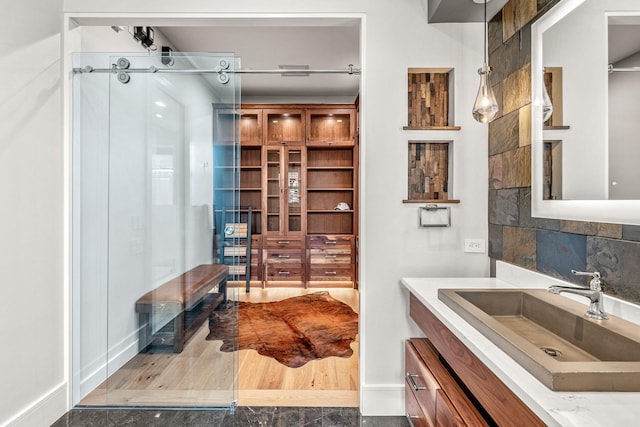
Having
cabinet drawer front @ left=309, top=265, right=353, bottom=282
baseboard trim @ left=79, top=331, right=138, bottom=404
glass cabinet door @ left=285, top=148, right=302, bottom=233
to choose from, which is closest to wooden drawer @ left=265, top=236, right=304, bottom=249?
glass cabinet door @ left=285, top=148, right=302, bottom=233

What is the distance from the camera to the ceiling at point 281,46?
321 centimetres

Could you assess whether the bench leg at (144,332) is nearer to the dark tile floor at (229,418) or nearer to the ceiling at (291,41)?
the dark tile floor at (229,418)

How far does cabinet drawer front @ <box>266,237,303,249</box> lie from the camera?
16.5ft

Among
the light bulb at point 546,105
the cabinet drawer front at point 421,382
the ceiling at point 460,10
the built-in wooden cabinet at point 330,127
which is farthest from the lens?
the built-in wooden cabinet at point 330,127

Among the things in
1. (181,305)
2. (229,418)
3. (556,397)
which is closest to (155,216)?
(181,305)

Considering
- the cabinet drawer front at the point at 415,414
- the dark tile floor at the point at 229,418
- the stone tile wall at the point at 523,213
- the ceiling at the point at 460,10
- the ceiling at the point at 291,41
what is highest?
the ceiling at the point at 291,41

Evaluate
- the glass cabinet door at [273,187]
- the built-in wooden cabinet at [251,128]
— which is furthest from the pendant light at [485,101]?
the built-in wooden cabinet at [251,128]

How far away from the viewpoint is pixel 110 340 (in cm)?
218

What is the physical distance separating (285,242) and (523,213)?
3.62 meters

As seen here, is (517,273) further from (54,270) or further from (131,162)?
(54,270)

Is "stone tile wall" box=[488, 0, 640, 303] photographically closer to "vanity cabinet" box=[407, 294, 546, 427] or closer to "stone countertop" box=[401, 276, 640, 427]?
"stone countertop" box=[401, 276, 640, 427]

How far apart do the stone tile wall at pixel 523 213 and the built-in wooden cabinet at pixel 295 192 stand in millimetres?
2975

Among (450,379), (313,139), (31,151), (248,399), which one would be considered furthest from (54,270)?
(313,139)

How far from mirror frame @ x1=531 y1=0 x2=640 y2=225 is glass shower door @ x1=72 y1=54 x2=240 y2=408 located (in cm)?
166
